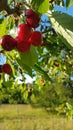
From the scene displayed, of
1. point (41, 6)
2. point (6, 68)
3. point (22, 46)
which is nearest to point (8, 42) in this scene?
point (22, 46)

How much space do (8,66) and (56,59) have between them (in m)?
3.47

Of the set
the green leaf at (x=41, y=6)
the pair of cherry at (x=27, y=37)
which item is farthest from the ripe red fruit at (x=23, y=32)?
the green leaf at (x=41, y=6)

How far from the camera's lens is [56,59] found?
5348 mm

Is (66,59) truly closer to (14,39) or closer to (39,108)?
(14,39)

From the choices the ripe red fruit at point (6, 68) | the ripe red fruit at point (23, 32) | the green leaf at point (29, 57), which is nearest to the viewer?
the ripe red fruit at point (23, 32)

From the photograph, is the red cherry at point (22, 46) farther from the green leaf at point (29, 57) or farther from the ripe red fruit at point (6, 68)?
the ripe red fruit at point (6, 68)

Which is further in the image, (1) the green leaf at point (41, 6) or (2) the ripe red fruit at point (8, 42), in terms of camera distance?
(2) the ripe red fruit at point (8, 42)

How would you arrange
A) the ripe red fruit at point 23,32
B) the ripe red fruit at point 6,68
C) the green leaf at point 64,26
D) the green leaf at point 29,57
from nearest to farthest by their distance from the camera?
the green leaf at point 64,26 → the ripe red fruit at point 23,32 → the green leaf at point 29,57 → the ripe red fruit at point 6,68

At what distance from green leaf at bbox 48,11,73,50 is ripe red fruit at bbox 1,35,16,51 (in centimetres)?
20

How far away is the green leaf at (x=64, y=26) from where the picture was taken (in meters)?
1.20

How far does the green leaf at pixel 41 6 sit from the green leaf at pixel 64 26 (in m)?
0.04

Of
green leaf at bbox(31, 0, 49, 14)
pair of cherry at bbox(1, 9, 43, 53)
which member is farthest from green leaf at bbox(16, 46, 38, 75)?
green leaf at bbox(31, 0, 49, 14)

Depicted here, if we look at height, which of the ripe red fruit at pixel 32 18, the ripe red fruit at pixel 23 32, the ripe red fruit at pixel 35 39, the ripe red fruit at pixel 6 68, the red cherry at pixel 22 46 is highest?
the ripe red fruit at pixel 32 18

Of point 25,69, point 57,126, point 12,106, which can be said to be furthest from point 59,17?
A: point 12,106
